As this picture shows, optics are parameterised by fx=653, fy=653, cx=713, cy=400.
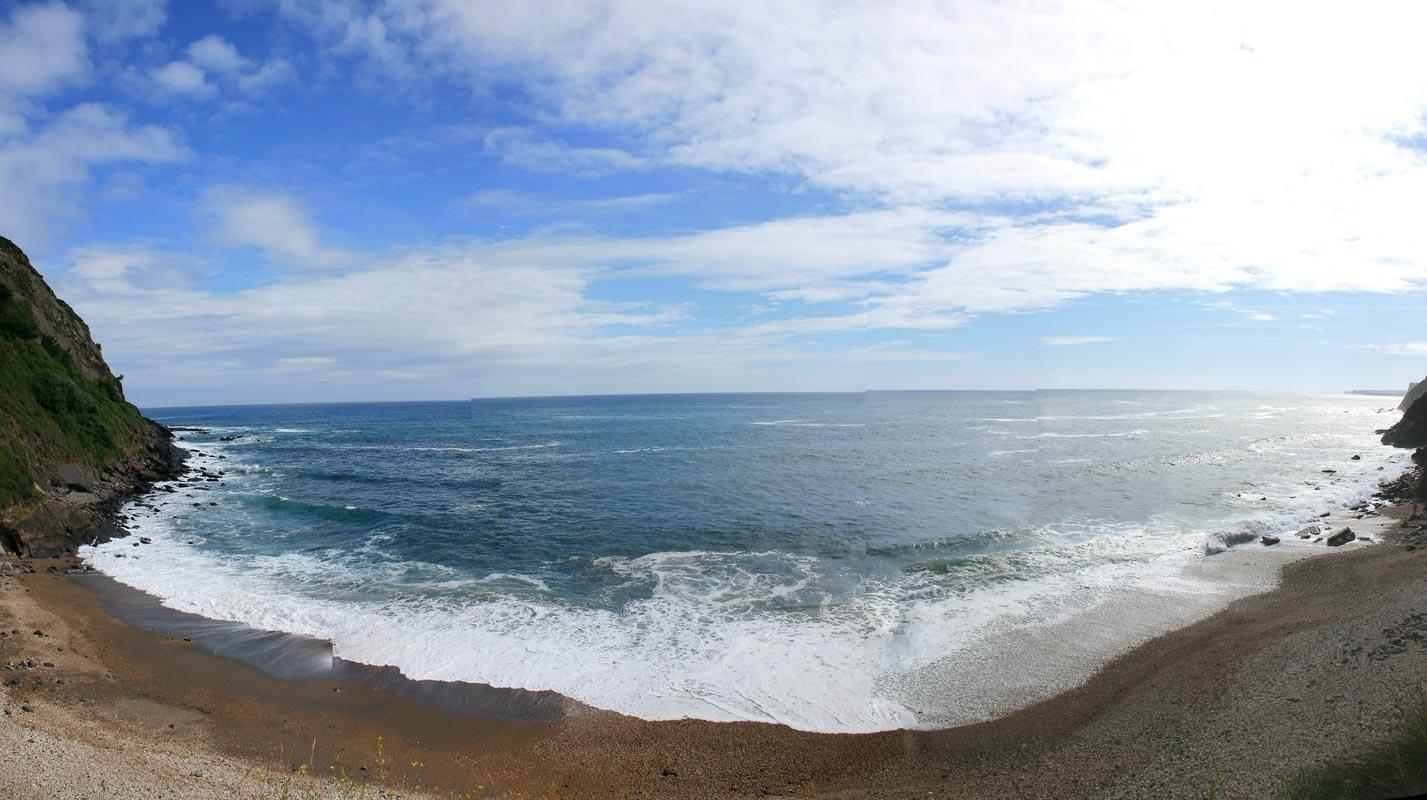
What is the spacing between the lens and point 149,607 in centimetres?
2100

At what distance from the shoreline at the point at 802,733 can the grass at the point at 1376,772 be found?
685mm

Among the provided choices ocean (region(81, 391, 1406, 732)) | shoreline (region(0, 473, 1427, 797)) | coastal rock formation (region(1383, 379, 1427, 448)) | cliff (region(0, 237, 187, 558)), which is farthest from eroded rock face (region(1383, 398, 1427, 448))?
cliff (region(0, 237, 187, 558))

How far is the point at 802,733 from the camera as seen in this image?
1384 cm

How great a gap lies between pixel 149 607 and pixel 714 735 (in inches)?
770

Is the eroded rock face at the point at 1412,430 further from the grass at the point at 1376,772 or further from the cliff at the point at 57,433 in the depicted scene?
the cliff at the point at 57,433

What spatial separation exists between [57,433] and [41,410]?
1.44 metres

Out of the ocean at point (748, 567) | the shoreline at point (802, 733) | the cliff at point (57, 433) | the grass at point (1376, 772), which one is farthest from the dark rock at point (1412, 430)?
the cliff at point (57, 433)

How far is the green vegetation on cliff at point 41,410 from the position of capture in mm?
28500

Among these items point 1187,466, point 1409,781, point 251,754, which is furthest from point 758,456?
point 1409,781

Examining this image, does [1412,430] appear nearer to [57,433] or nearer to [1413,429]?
[1413,429]

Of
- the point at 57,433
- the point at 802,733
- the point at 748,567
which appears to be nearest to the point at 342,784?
the point at 802,733

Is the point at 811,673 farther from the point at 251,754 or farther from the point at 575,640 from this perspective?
the point at 251,754

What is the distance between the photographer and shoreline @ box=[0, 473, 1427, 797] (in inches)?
436

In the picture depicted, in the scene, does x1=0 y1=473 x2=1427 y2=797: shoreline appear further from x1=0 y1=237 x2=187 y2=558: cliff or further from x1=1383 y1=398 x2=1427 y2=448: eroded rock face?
x1=1383 y1=398 x2=1427 y2=448: eroded rock face
